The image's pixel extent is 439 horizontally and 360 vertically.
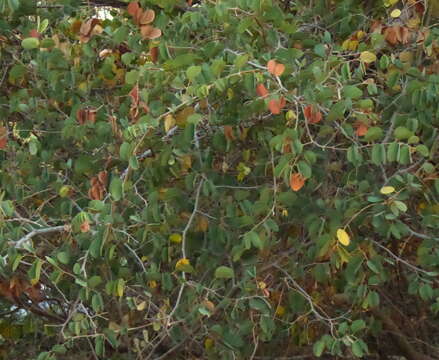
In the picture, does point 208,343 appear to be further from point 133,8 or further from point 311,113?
point 133,8

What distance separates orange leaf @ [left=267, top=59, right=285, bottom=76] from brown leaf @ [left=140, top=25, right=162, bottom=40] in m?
0.51

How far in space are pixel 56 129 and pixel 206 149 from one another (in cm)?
69

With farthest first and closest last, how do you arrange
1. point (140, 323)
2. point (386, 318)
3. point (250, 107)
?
point (386, 318) < point (140, 323) < point (250, 107)

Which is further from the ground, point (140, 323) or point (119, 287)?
point (119, 287)

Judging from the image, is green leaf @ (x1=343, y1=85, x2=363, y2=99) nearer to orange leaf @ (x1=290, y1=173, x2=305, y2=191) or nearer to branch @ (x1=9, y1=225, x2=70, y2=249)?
orange leaf @ (x1=290, y1=173, x2=305, y2=191)

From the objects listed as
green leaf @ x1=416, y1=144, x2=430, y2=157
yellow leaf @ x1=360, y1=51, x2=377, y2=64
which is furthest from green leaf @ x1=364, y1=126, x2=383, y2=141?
yellow leaf @ x1=360, y1=51, x2=377, y2=64

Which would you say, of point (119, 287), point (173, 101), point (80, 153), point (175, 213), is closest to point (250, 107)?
point (173, 101)

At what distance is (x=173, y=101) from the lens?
9.07 ft

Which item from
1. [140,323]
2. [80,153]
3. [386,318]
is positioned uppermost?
[80,153]

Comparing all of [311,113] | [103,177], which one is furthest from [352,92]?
[103,177]

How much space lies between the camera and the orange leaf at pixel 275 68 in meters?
2.46

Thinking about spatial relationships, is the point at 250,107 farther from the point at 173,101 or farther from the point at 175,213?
the point at 175,213

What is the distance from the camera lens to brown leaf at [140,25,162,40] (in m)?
2.86

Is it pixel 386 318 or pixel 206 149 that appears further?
pixel 386 318
